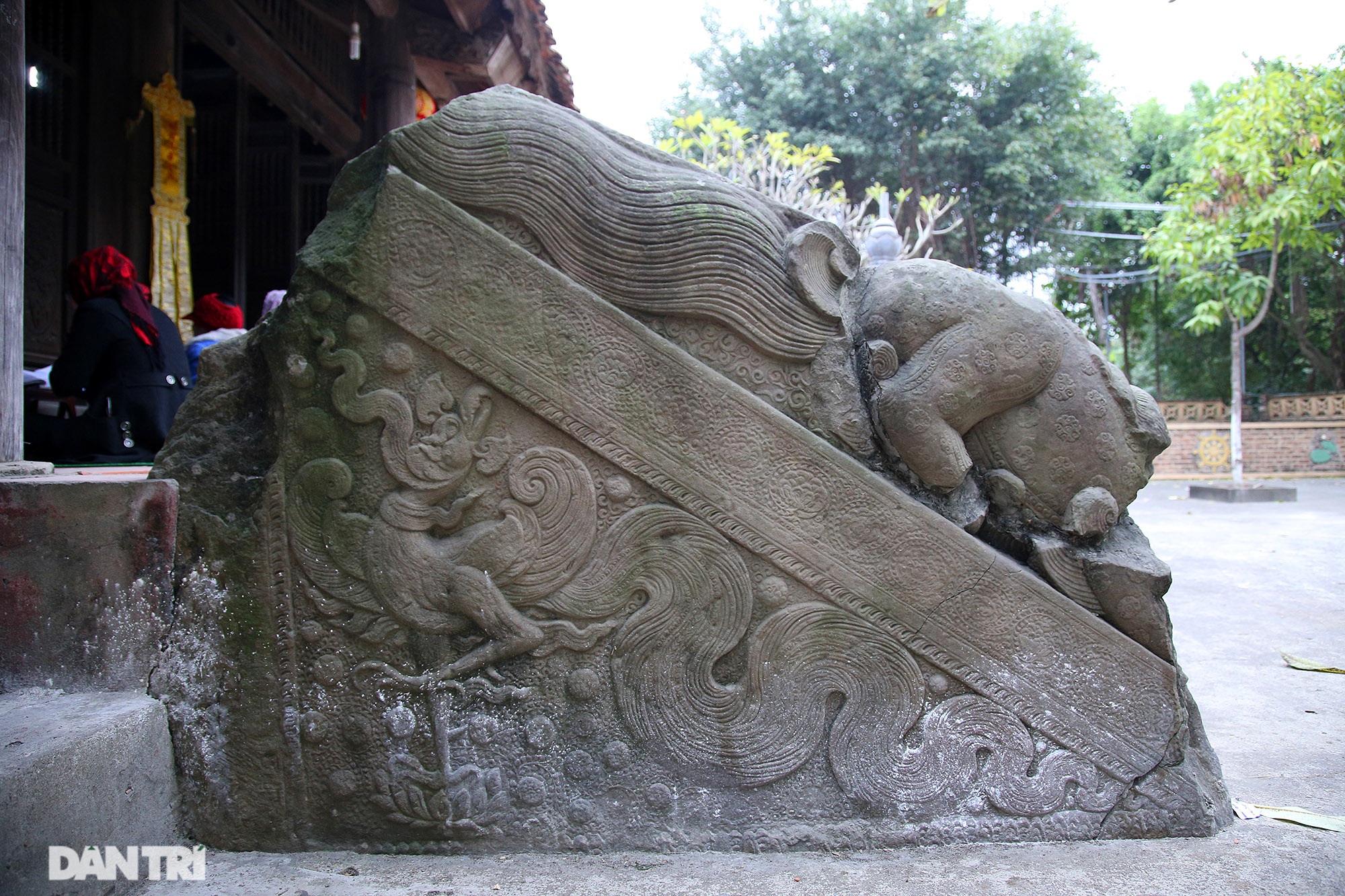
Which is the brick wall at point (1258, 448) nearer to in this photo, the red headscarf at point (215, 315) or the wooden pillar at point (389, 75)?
the wooden pillar at point (389, 75)

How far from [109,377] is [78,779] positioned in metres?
2.14

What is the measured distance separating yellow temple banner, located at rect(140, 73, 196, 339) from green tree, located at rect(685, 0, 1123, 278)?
1186cm

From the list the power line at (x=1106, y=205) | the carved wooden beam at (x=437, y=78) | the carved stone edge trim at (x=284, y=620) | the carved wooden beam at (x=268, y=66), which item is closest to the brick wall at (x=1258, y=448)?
the power line at (x=1106, y=205)

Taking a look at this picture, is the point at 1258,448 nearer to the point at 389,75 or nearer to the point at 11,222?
the point at 389,75

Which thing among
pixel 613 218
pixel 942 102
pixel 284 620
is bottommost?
pixel 284 620

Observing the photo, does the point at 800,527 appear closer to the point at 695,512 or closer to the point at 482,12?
the point at 695,512

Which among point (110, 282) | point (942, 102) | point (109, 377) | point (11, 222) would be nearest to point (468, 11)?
point (110, 282)

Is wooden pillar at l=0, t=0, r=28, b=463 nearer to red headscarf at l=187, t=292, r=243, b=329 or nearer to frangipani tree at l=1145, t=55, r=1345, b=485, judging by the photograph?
red headscarf at l=187, t=292, r=243, b=329

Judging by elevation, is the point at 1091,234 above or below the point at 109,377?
above

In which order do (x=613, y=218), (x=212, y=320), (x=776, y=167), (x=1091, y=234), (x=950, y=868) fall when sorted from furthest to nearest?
(x=1091, y=234) < (x=776, y=167) < (x=212, y=320) < (x=613, y=218) < (x=950, y=868)

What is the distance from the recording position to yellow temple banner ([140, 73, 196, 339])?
5.32 metres

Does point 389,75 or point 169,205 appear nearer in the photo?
point 169,205

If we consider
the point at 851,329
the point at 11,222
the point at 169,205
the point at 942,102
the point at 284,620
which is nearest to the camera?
the point at 284,620

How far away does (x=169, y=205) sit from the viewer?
541 cm
